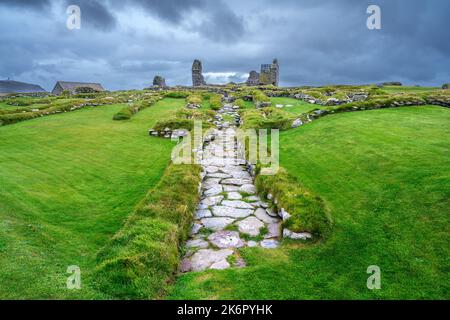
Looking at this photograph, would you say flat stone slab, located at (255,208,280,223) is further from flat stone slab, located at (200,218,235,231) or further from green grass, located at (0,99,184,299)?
green grass, located at (0,99,184,299)

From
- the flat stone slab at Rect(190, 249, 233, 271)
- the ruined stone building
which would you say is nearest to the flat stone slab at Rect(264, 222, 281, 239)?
the flat stone slab at Rect(190, 249, 233, 271)

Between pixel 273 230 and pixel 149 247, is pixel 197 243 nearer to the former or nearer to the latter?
pixel 149 247

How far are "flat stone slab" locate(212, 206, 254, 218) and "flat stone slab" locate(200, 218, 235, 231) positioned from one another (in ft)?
1.02

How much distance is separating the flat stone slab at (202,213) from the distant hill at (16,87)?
428 feet

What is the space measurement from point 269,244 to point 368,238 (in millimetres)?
2487

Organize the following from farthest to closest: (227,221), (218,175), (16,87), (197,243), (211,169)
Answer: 1. (16,87)
2. (211,169)
3. (218,175)
4. (227,221)
5. (197,243)

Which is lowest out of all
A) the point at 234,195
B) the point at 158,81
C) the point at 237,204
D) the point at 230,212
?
the point at 230,212

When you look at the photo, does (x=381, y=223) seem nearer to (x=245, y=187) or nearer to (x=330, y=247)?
(x=330, y=247)

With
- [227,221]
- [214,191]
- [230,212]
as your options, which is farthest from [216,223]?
[214,191]

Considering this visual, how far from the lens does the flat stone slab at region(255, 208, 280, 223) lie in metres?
9.48

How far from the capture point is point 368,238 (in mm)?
7379

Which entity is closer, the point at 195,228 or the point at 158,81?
the point at 195,228

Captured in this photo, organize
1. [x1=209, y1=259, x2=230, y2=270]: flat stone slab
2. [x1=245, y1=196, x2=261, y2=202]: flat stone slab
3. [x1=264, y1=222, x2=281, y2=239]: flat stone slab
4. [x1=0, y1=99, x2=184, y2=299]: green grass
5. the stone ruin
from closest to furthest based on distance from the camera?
[x1=0, y1=99, x2=184, y2=299]: green grass → [x1=209, y1=259, x2=230, y2=270]: flat stone slab → [x1=264, y1=222, x2=281, y2=239]: flat stone slab → [x1=245, y1=196, x2=261, y2=202]: flat stone slab → the stone ruin

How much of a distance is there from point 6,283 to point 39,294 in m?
0.71
